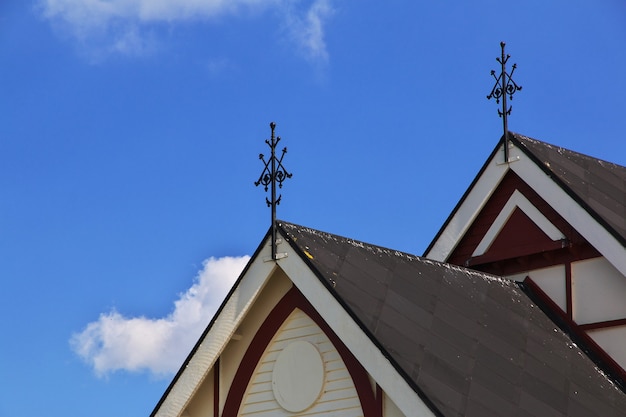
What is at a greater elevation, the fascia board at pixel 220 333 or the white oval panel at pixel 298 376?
the fascia board at pixel 220 333

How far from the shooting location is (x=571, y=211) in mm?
20422

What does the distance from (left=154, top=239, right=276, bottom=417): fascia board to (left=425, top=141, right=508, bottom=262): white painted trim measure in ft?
17.7

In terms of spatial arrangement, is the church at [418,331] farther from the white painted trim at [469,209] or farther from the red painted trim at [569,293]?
the white painted trim at [469,209]

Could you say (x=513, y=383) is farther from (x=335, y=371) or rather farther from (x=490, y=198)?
(x=490, y=198)

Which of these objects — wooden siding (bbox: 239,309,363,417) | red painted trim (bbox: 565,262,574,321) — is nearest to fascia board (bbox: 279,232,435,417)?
wooden siding (bbox: 239,309,363,417)

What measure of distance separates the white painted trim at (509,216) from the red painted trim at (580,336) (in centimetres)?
85

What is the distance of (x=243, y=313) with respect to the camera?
17500mm

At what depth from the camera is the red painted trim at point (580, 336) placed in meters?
19.3

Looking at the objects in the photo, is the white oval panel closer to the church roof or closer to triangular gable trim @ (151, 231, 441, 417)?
triangular gable trim @ (151, 231, 441, 417)

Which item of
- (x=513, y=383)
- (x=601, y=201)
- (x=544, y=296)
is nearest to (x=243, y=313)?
(x=513, y=383)

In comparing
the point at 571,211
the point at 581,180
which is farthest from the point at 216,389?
the point at 581,180

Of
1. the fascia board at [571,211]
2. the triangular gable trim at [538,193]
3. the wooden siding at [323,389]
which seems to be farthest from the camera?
the triangular gable trim at [538,193]

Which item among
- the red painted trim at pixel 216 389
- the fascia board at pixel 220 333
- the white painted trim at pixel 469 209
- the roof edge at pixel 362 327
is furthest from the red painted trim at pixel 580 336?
the red painted trim at pixel 216 389

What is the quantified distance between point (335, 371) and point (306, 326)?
2.66ft
